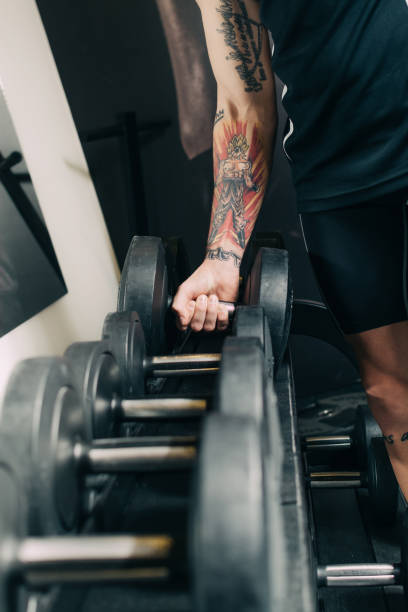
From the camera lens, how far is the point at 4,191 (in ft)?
3.97

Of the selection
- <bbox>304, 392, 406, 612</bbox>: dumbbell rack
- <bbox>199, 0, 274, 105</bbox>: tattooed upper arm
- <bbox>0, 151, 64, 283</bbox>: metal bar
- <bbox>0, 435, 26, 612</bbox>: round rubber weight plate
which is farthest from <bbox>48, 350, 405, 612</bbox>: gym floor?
<bbox>199, 0, 274, 105</bbox>: tattooed upper arm

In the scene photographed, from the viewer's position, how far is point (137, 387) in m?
0.81

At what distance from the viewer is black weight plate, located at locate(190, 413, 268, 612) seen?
37 centimetres

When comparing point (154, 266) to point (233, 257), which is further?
point (233, 257)

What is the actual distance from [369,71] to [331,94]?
0.24ft

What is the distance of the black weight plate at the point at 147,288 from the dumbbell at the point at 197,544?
0.51 m

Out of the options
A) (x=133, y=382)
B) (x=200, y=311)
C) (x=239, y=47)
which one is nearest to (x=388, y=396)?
(x=200, y=311)

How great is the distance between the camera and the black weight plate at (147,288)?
97 centimetres

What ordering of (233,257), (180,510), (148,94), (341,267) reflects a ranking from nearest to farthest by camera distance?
(180,510) < (341,267) < (233,257) < (148,94)

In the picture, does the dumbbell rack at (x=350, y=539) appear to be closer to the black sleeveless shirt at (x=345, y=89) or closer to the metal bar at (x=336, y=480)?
the metal bar at (x=336, y=480)

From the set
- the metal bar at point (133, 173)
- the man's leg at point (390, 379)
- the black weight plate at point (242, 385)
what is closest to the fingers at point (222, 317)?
the man's leg at point (390, 379)

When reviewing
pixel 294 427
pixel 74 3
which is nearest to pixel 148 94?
pixel 74 3

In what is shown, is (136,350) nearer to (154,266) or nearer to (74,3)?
(154,266)

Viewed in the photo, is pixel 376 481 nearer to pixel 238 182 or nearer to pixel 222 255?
pixel 222 255
